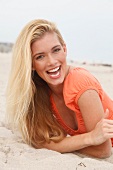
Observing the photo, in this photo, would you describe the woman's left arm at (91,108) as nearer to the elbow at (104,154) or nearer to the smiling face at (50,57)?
the elbow at (104,154)

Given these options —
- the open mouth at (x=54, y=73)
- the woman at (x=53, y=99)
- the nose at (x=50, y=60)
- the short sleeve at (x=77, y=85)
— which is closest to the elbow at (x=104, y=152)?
the woman at (x=53, y=99)

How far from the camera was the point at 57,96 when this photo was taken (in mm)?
3078

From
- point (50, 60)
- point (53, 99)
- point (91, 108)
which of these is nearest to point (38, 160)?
point (91, 108)

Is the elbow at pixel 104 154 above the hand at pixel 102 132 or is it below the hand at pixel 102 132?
below

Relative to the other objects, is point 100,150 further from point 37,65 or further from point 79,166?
point 37,65

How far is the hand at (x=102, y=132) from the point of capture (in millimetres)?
2533

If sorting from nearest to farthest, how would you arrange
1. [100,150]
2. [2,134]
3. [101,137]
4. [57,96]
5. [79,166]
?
1. [79,166]
2. [101,137]
3. [100,150]
4. [57,96]
5. [2,134]

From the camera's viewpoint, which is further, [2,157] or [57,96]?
[57,96]

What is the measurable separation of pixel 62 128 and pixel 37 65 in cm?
74

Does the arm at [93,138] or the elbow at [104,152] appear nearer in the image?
the arm at [93,138]

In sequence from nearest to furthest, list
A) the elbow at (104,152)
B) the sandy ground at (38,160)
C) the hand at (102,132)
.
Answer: the sandy ground at (38,160) < the hand at (102,132) < the elbow at (104,152)

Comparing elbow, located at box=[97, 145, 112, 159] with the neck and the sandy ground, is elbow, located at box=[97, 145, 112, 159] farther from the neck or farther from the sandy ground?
the neck

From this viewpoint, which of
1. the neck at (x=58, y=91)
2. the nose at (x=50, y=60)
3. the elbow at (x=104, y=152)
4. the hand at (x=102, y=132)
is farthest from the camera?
the neck at (x=58, y=91)

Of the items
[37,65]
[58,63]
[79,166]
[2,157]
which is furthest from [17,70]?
[79,166]
